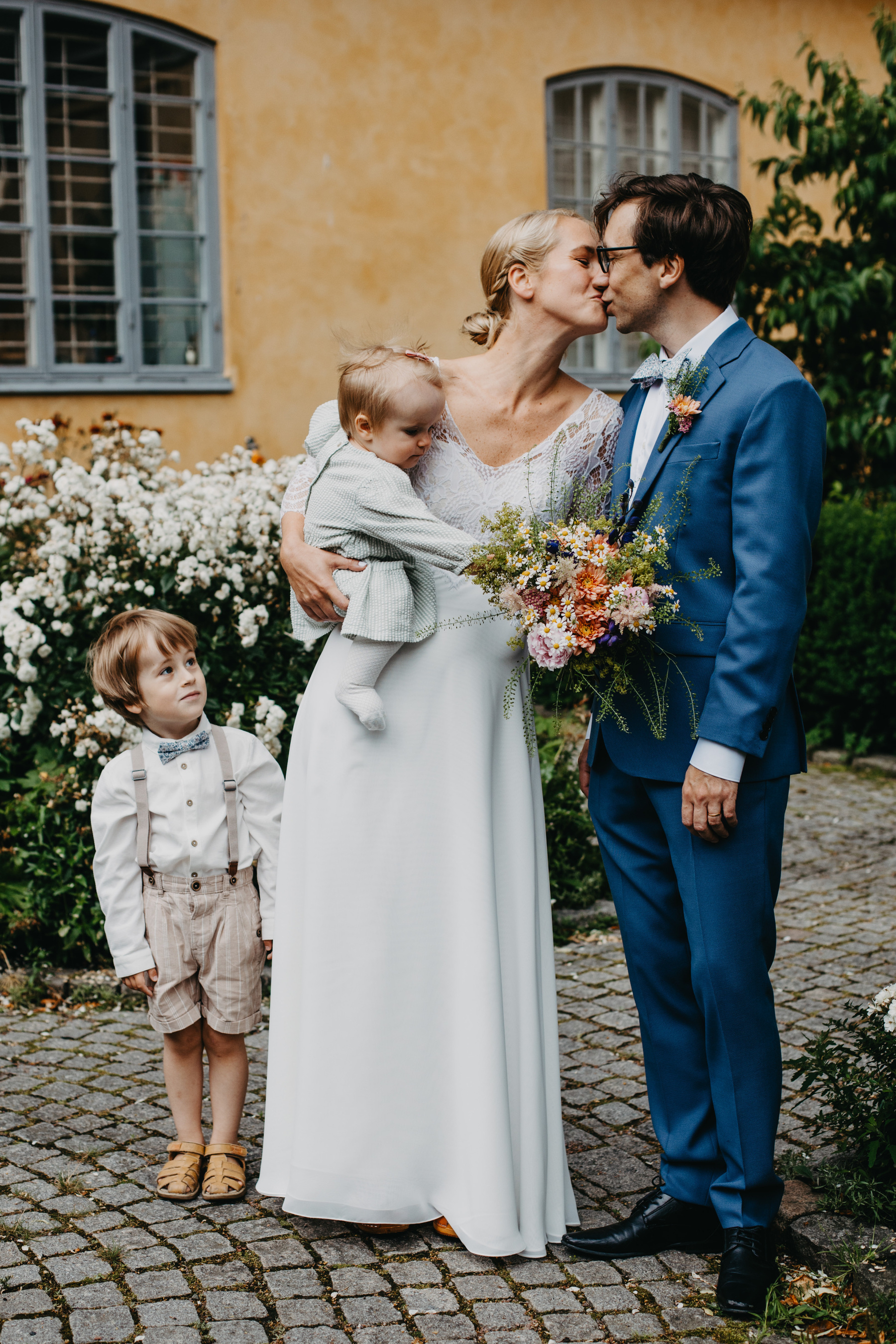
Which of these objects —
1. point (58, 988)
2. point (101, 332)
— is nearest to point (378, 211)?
point (101, 332)

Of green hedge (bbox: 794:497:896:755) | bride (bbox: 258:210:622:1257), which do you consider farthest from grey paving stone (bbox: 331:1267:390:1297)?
green hedge (bbox: 794:497:896:755)

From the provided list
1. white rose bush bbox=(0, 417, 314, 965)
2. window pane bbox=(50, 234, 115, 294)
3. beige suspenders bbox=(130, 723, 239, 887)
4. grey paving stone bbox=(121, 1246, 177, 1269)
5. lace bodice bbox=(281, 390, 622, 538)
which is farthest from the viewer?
window pane bbox=(50, 234, 115, 294)

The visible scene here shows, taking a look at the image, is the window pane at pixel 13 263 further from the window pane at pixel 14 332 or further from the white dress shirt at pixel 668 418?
the white dress shirt at pixel 668 418

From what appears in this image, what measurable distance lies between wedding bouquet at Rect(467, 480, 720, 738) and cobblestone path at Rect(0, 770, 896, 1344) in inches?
48.4

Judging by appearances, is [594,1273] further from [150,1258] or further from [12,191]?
[12,191]

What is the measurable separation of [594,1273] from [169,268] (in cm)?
734

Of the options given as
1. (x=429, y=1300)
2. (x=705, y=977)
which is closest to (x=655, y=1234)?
(x=429, y=1300)

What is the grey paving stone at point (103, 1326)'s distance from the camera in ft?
8.68

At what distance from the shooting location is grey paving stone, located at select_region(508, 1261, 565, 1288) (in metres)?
2.89

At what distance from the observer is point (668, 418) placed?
2797 millimetres

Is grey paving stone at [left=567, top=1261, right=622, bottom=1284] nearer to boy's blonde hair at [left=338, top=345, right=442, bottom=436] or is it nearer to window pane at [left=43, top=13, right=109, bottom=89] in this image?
boy's blonde hair at [left=338, top=345, right=442, bottom=436]

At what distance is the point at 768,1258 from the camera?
9.28ft

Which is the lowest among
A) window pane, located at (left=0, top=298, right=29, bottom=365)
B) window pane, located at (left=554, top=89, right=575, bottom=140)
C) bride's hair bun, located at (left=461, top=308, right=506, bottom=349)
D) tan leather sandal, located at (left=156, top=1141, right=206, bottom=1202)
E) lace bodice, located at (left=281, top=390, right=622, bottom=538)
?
tan leather sandal, located at (left=156, top=1141, right=206, bottom=1202)

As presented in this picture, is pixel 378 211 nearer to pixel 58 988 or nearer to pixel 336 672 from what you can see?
pixel 58 988
